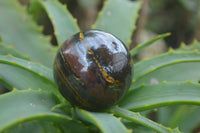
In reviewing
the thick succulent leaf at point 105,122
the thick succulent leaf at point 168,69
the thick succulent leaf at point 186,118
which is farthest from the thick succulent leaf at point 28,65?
the thick succulent leaf at point 186,118

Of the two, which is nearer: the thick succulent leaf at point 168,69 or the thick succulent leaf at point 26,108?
the thick succulent leaf at point 26,108

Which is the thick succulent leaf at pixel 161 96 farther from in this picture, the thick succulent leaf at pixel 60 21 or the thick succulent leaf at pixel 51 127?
the thick succulent leaf at pixel 60 21

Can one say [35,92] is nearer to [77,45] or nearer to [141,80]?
[77,45]

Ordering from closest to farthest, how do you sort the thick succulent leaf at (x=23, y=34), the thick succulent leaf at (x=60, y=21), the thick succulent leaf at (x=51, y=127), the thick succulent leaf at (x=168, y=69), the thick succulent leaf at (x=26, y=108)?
the thick succulent leaf at (x=26, y=108)
the thick succulent leaf at (x=51, y=127)
the thick succulent leaf at (x=168, y=69)
the thick succulent leaf at (x=60, y=21)
the thick succulent leaf at (x=23, y=34)

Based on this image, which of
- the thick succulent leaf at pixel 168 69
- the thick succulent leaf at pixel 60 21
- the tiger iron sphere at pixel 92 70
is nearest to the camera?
the tiger iron sphere at pixel 92 70

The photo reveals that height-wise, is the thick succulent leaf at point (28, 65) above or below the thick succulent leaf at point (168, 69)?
below

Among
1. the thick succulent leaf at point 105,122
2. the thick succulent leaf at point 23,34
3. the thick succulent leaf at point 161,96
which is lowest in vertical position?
the thick succulent leaf at point 105,122
